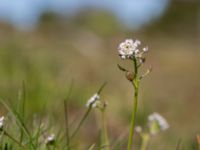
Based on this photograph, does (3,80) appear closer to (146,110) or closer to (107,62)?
(146,110)

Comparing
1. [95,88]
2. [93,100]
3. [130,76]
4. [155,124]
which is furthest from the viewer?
[95,88]

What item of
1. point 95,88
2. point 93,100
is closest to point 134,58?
point 93,100

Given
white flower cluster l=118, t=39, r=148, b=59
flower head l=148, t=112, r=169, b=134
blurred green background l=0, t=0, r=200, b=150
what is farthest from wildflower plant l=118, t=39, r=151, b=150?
flower head l=148, t=112, r=169, b=134

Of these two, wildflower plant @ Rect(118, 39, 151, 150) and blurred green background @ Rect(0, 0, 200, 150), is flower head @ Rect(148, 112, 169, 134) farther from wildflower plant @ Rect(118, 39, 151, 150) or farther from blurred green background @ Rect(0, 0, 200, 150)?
wildflower plant @ Rect(118, 39, 151, 150)

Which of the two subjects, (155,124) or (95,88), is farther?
(95,88)

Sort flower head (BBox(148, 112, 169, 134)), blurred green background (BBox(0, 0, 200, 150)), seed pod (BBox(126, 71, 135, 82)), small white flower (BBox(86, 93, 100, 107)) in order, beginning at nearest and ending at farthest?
1. seed pod (BBox(126, 71, 135, 82))
2. small white flower (BBox(86, 93, 100, 107))
3. flower head (BBox(148, 112, 169, 134))
4. blurred green background (BBox(0, 0, 200, 150))

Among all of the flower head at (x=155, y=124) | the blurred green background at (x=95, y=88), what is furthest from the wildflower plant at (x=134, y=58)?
the flower head at (x=155, y=124)

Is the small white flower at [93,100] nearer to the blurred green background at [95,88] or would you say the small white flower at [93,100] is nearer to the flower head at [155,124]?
the blurred green background at [95,88]

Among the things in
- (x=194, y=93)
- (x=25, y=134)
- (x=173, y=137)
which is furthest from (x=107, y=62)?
(x=25, y=134)

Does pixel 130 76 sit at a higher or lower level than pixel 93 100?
lower

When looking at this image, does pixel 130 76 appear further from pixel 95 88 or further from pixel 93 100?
pixel 95 88

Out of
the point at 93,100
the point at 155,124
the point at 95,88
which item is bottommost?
the point at 93,100

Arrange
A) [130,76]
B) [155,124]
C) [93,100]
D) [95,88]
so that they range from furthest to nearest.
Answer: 1. [95,88]
2. [155,124]
3. [93,100]
4. [130,76]
